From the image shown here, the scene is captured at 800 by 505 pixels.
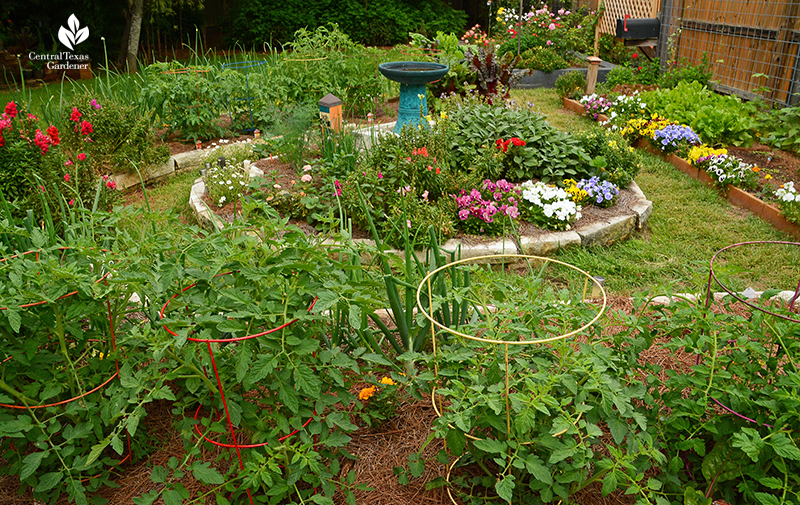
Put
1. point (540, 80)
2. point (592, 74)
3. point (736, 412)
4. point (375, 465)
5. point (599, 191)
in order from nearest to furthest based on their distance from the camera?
point (736, 412)
point (375, 465)
point (599, 191)
point (592, 74)
point (540, 80)

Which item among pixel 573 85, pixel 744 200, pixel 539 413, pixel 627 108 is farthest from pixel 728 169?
pixel 539 413

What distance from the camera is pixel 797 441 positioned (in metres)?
1.68

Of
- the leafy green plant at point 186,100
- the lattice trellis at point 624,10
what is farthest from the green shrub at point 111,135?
the lattice trellis at point 624,10

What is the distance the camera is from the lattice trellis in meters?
10.1

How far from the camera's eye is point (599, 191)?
14.8ft

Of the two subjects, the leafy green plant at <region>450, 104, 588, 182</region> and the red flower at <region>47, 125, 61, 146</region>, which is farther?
the leafy green plant at <region>450, 104, 588, 182</region>

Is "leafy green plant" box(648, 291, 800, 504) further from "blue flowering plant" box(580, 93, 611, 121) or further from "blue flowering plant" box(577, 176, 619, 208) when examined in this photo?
"blue flowering plant" box(580, 93, 611, 121)

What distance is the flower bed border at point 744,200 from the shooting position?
171 inches

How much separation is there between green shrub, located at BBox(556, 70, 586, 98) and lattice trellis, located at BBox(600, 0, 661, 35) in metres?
3.03

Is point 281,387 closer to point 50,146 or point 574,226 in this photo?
point 574,226

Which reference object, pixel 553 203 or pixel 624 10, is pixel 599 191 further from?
pixel 624 10

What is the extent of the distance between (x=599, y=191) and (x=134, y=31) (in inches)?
367

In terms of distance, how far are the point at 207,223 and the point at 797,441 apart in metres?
3.71

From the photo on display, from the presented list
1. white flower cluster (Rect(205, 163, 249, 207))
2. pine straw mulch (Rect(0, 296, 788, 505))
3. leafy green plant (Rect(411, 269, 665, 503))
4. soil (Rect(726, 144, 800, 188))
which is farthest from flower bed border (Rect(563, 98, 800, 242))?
white flower cluster (Rect(205, 163, 249, 207))
